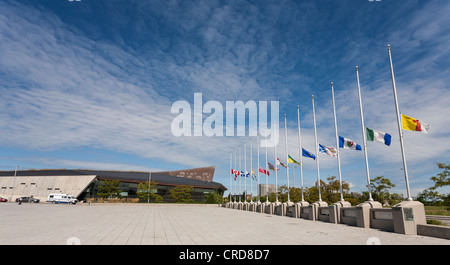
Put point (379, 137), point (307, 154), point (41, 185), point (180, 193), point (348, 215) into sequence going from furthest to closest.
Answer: point (41, 185), point (180, 193), point (307, 154), point (348, 215), point (379, 137)

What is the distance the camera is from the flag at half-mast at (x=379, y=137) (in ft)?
57.5

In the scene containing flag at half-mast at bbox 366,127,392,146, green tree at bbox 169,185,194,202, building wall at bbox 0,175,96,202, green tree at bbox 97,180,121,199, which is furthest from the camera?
green tree at bbox 169,185,194,202

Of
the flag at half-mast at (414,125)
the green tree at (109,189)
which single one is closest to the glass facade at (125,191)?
the green tree at (109,189)

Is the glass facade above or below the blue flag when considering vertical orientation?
below

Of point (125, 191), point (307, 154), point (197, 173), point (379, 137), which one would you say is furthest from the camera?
point (197, 173)

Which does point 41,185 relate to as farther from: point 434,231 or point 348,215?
point 434,231

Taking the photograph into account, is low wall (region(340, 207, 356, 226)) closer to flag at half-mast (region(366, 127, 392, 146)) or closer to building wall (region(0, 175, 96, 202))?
flag at half-mast (region(366, 127, 392, 146))

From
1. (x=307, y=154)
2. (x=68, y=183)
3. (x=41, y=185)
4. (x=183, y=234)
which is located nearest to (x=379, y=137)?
(x=307, y=154)

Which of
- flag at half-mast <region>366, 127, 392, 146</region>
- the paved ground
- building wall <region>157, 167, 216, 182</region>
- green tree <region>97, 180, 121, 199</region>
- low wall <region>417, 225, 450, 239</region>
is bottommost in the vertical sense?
the paved ground

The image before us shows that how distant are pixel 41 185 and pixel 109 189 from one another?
27052 mm

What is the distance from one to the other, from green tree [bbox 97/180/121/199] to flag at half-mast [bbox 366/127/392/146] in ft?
224

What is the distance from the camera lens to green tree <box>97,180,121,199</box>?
71213 mm

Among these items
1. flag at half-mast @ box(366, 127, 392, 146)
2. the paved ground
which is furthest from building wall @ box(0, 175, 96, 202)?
flag at half-mast @ box(366, 127, 392, 146)

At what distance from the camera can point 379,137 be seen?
1780 centimetres
